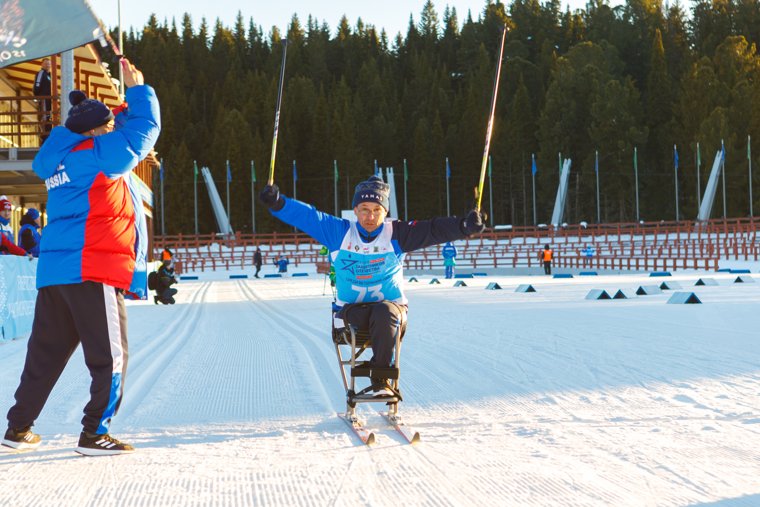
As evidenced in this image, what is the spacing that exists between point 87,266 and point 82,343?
360 mm

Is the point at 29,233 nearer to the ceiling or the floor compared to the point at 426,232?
nearer to the ceiling

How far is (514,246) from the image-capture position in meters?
57.0

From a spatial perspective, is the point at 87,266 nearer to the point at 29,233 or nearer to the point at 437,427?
the point at 437,427

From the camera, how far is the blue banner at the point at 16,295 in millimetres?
10562

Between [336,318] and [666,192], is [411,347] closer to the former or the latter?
[336,318]

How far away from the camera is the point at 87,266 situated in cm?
430

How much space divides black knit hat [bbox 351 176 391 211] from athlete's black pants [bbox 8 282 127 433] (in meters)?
1.66

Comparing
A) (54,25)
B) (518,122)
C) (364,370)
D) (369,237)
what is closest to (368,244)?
(369,237)

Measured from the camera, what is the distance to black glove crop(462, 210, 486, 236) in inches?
209

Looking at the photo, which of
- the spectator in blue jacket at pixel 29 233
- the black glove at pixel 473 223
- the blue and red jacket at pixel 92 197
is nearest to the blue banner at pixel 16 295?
the spectator in blue jacket at pixel 29 233

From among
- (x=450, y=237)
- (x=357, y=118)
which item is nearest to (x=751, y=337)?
(x=450, y=237)

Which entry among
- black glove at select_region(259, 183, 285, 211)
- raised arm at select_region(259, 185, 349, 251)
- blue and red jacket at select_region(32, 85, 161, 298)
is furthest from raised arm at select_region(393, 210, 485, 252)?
blue and red jacket at select_region(32, 85, 161, 298)

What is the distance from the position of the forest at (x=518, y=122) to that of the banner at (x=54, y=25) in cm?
6948

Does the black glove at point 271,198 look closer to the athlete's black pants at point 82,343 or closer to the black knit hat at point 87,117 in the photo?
the black knit hat at point 87,117
